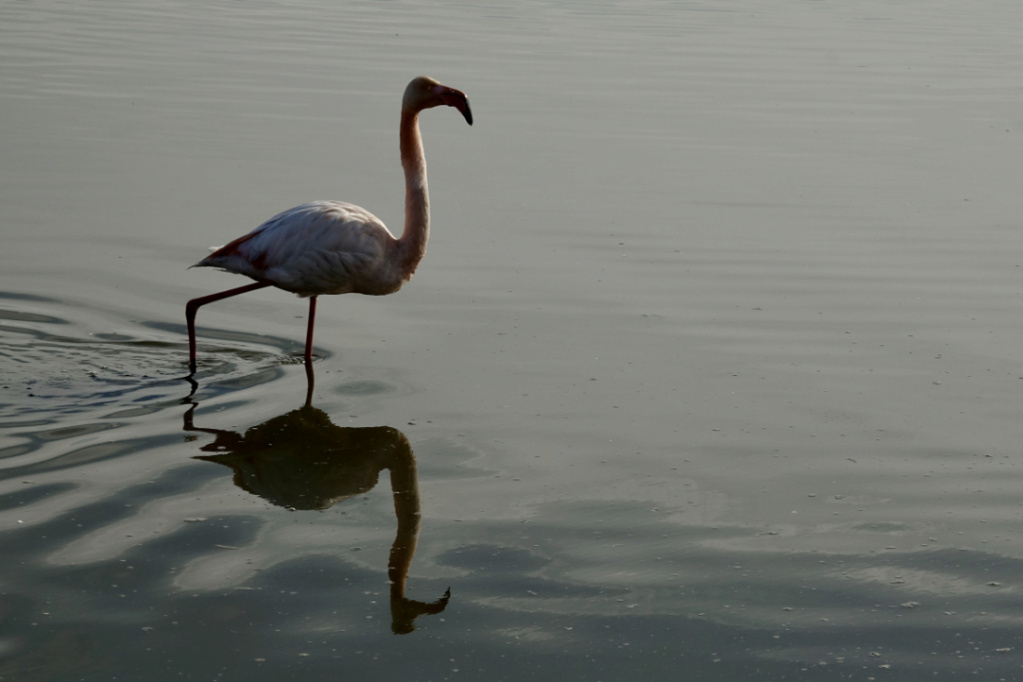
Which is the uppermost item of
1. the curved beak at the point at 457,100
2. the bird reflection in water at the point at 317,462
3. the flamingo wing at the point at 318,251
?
the curved beak at the point at 457,100

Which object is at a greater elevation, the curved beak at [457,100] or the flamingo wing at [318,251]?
the curved beak at [457,100]

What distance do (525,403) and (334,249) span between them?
1.28 meters

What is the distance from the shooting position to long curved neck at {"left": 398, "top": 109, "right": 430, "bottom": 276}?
718cm

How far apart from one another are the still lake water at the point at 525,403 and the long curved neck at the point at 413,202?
576 mm

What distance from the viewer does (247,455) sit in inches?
231

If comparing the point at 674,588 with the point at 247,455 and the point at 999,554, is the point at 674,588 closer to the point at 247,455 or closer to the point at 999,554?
the point at 999,554

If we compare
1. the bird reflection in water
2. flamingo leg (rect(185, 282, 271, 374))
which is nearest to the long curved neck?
flamingo leg (rect(185, 282, 271, 374))

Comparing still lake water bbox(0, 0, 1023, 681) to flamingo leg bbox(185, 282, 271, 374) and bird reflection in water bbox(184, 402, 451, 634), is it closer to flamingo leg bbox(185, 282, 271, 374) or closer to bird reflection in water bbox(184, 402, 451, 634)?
bird reflection in water bbox(184, 402, 451, 634)

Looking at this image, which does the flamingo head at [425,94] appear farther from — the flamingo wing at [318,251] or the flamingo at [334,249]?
the flamingo wing at [318,251]

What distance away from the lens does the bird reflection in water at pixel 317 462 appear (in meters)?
5.46

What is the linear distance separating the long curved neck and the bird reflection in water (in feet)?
3.66

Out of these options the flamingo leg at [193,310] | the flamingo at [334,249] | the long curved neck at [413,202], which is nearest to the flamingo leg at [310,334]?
the flamingo at [334,249]

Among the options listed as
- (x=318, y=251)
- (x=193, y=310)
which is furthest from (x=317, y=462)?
(x=193, y=310)

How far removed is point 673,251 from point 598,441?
3544 millimetres
